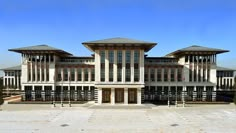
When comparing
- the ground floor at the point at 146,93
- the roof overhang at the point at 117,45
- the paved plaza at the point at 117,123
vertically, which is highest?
the roof overhang at the point at 117,45

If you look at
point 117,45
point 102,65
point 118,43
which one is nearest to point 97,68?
point 102,65

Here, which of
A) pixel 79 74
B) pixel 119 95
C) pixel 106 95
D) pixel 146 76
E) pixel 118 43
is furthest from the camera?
pixel 79 74

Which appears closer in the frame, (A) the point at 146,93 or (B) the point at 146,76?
(A) the point at 146,93

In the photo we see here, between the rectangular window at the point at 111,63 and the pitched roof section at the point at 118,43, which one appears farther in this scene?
the rectangular window at the point at 111,63

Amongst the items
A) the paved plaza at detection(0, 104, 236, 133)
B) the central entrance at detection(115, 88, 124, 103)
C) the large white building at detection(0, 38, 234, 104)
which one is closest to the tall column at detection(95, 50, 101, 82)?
the central entrance at detection(115, 88, 124, 103)

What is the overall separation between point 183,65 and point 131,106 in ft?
58.8

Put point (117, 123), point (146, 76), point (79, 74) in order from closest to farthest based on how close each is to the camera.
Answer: point (117, 123)
point (146, 76)
point (79, 74)

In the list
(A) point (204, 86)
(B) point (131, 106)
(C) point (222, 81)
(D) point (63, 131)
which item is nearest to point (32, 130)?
(D) point (63, 131)

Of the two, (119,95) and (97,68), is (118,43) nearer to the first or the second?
(97,68)

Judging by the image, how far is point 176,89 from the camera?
57281 mm

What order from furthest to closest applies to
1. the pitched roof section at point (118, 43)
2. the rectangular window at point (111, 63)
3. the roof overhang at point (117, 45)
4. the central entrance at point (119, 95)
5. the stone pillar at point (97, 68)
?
the central entrance at point (119, 95), the rectangular window at point (111, 63), the stone pillar at point (97, 68), the roof overhang at point (117, 45), the pitched roof section at point (118, 43)

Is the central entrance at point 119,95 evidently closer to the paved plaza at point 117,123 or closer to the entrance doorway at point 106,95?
the entrance doorway at point 106,95

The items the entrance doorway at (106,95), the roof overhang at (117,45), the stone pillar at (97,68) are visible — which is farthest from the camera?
the entrance doorway at (106,95)

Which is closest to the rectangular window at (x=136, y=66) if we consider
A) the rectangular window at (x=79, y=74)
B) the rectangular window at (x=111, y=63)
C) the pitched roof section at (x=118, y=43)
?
the pitched roof section at (x=118, y=43)
